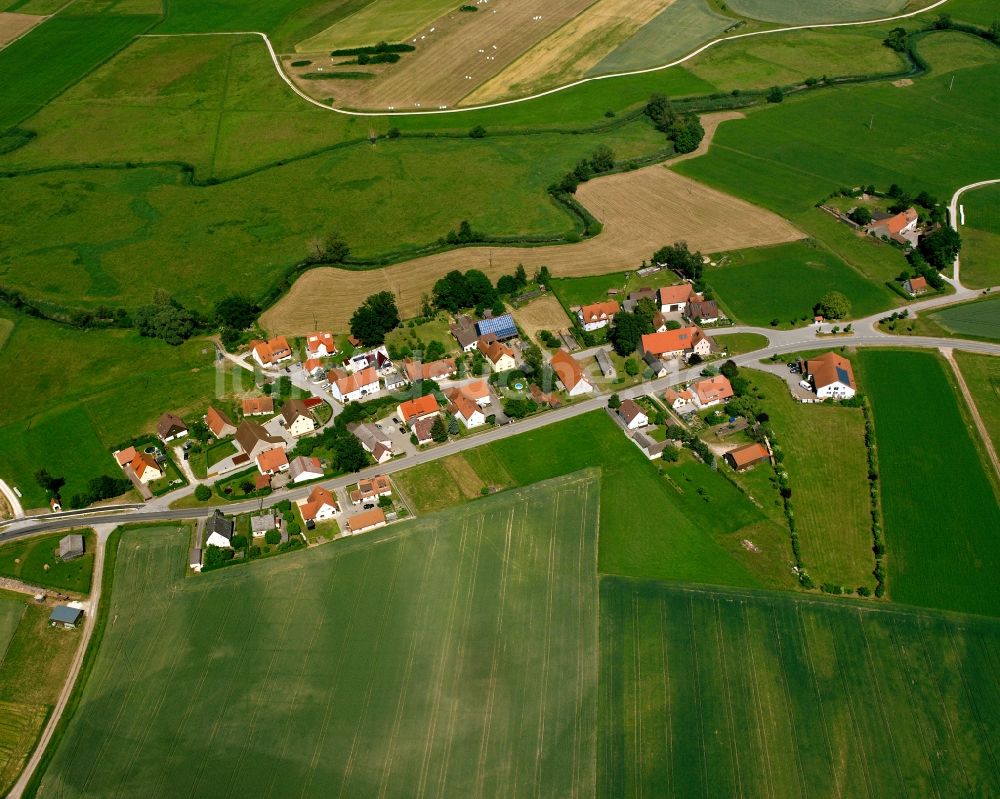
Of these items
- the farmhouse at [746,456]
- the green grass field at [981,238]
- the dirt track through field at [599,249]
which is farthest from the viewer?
the dirt track through field at [599,249]

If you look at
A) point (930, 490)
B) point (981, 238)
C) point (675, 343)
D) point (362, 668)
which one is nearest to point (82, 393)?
point (362, 668)

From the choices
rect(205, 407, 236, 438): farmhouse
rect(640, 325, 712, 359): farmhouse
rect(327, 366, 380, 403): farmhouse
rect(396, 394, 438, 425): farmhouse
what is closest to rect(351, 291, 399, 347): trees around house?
rect(327, 366, 380, 403): farmhouse

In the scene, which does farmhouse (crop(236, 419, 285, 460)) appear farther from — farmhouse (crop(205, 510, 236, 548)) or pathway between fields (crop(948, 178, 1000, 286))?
pathway between fields (crop(948, 178, 1000, 286))

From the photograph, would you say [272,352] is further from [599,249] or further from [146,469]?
[599,249]

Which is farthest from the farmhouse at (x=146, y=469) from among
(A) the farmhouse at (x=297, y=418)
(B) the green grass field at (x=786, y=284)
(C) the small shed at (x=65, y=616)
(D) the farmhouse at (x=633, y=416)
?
(B) the green grass field at (x=786, y=284)

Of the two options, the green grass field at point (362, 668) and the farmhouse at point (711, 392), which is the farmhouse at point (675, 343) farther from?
the green grass field at point (362, 668)

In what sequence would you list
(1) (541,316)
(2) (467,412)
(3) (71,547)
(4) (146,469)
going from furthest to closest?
(1) (541,316) → (2) (467,412) → (4) (146,469) → (3) (71,547)

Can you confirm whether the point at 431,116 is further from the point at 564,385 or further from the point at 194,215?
the point at 564,385
